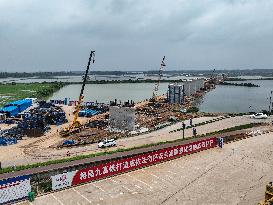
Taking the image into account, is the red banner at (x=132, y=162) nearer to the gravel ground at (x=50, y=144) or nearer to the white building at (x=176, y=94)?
the gravel ground at (x=50, y=144)

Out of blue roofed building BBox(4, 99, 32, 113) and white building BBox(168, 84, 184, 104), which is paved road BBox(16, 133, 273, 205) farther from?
white building BBox(168, 84, 184, 104)

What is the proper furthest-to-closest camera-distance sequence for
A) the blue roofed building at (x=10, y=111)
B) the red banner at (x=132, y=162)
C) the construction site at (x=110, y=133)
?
1. the blue roofed building at (x=10, y=111)
2. the construction site at (x=110, y=133)
3. the red banner at (x=132, y=162)

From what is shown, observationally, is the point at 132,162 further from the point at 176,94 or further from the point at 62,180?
the point at 176,94

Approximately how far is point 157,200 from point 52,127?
41.8 meters

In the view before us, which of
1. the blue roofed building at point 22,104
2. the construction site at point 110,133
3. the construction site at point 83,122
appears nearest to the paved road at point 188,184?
the construction site at point 110,133

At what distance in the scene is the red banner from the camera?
112 feet

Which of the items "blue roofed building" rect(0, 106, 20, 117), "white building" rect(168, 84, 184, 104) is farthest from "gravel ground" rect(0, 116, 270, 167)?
"white building" rect(168, 84, 184, 104)

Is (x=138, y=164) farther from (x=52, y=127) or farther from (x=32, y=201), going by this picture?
(x=52, y=127)

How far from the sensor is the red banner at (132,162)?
1346 inches

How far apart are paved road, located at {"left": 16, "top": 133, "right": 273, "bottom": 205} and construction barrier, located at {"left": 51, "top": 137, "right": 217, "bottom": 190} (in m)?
0.63

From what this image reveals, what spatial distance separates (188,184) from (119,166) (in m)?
7.03

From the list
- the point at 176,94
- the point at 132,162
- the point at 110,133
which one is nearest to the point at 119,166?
the point at 132,162

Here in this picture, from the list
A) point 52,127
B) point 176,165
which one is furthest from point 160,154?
point 52,127

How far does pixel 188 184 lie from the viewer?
114ft
